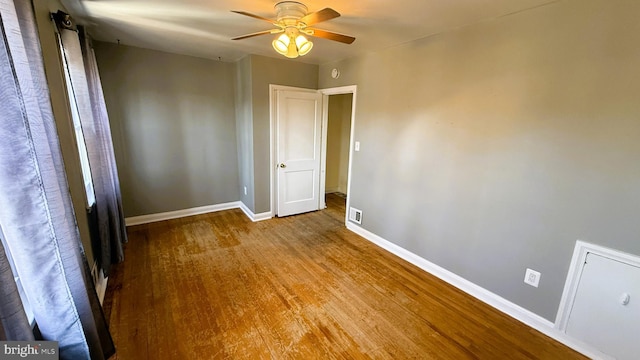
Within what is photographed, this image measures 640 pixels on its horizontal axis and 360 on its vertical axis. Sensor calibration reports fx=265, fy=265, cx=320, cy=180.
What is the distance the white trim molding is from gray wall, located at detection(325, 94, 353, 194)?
6.88 feet

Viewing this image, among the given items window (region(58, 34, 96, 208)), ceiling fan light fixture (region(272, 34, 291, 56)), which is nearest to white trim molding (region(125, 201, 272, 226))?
window (region(58, 34, 96, 208))

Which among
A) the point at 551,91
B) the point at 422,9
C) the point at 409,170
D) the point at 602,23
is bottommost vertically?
the point at 409,170

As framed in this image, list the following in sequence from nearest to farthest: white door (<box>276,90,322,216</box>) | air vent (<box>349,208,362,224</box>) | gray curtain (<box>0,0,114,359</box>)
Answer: gray curtain (<box>0,0,114,359</box>) → air vent (<box>349,208,362,224</box>) → white door (<box>276,90,322,216</box>)

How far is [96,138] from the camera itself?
2.48 metres

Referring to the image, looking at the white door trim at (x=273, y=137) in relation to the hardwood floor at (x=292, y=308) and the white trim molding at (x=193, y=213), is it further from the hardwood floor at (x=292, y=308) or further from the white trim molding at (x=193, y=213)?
the hardwood floor at (x=292, y=308)

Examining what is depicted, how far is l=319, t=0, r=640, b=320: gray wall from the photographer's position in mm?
1686

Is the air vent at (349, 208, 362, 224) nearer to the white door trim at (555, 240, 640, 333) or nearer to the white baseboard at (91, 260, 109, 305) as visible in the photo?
the white door trim at (555, 240, 640, 333)

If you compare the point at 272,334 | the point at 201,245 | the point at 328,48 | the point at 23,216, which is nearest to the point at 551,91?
the point at 328,48

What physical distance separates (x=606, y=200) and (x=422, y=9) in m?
1.83

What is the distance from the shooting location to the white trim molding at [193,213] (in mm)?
3839

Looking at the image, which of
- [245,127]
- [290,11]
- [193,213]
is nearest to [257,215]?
[193,213]

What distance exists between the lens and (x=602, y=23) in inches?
66.1

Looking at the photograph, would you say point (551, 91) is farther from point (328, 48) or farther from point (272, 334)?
point (272, 334)

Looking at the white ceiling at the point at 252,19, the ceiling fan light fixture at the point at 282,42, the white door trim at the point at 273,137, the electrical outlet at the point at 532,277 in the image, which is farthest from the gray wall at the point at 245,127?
the electrical outlet at the point at 532,277
